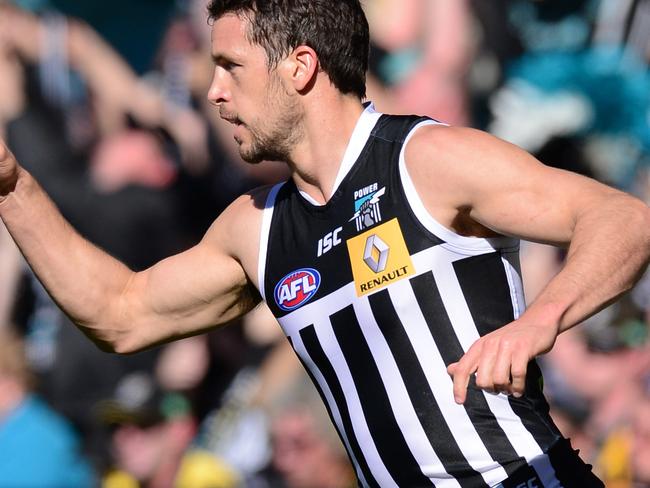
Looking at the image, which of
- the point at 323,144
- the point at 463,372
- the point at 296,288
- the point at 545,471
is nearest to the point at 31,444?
the point at 296,288

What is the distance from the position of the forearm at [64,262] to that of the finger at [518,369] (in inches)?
67.3

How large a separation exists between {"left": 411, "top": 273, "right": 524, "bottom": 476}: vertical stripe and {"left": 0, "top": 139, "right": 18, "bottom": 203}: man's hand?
1.27 metres

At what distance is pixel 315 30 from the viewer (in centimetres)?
363

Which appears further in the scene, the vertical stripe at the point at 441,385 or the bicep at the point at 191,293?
the bicep at the point at 191,293

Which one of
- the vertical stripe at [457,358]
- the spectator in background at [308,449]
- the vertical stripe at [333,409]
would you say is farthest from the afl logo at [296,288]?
the spectator in background at [308,449]

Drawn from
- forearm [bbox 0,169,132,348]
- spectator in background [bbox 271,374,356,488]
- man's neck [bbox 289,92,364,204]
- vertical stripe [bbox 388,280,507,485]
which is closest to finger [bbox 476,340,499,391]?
vertical stripe [bbox 388,280,507,485]

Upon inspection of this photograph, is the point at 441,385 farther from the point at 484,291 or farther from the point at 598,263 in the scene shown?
the point at 598,263

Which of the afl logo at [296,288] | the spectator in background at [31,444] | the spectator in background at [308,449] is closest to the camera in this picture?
the afl logo at [296,288]

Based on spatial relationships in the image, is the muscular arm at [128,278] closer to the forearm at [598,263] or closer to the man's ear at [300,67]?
the man's ear at [300,67]

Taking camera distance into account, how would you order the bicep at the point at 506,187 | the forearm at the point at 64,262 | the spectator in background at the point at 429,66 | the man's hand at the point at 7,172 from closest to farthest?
1. the bicep at the point at 506,187
2. the man's hand at the point at 7,172
3. the forearm at the point at 64,262
4. the spectator in background at the point at 429,66

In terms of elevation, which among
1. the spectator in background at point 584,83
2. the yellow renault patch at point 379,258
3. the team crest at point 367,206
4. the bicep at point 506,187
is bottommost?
the spectator in background at point 584,83

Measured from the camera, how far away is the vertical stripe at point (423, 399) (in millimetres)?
3305

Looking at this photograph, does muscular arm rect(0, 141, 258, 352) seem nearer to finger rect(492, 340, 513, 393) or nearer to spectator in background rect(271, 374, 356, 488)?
finger rect(492, 340, 513, 393)

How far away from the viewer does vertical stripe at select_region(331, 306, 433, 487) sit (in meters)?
3.37
